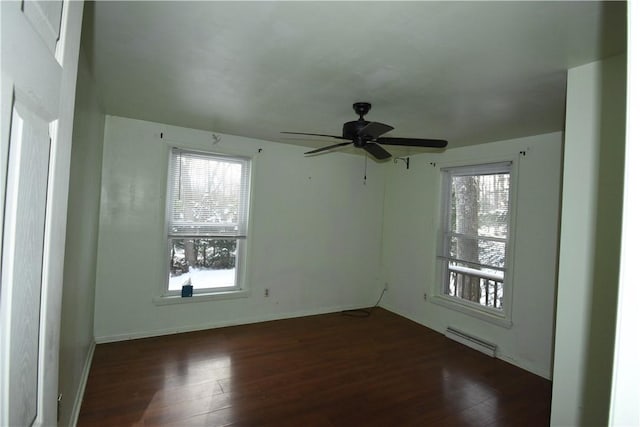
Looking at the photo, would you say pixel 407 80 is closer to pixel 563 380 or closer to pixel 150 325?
pixel 563 380

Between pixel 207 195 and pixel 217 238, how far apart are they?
1.85ft

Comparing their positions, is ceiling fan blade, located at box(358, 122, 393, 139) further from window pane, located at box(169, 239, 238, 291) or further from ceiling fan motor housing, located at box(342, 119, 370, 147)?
window pane, located at box(169, 239, 238, 291)

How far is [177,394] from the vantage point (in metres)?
2.54

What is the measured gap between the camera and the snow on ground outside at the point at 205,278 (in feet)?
12.5

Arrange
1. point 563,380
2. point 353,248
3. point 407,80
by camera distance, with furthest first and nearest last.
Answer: point 353,248 → point 407,80 → point 563,380

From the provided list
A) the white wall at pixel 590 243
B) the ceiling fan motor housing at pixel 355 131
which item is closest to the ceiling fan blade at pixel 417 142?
the ceiling fan motor housing at pixel 355 131

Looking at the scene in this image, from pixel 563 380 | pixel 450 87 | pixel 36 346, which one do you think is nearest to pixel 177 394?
pixel 36 346

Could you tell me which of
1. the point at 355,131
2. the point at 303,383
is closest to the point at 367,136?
the point at 355,131

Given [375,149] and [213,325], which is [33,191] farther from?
[213,325]

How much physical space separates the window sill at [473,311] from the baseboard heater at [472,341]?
0.25 m

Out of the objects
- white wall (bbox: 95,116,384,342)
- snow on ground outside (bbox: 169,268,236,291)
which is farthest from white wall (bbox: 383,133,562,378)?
snow on ground outside (bbox: 169,268,236,291)

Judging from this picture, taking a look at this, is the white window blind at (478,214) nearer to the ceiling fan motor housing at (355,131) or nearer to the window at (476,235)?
the window at (476,235)

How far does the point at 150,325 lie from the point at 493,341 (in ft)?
13.2

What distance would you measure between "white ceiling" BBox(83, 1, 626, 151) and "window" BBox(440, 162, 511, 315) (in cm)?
99
